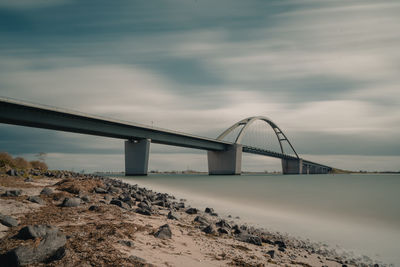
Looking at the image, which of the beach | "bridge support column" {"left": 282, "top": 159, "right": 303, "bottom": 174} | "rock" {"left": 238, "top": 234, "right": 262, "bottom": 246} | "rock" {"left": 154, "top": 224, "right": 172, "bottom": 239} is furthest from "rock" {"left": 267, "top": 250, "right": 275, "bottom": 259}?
"bridge support column" {"left": 282, "top": 159, "right": 303, "bottom": 174}

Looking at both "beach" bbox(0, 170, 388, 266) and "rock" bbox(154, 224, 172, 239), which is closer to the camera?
"beach" bbox(0, 170, 388, 266)

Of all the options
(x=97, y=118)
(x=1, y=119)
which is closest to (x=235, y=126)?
Result: (x=97, y=118)

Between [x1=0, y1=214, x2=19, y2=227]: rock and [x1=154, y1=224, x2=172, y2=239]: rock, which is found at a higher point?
[x1=0, y1=214, x2=19, y2=227]: rock

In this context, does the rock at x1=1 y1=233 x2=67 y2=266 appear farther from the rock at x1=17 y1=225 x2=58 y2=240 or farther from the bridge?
the bridge

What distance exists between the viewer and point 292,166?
142125mm

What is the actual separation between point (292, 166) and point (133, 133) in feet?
342

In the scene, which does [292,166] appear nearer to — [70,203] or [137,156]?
[137,156]

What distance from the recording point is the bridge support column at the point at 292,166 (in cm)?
13938

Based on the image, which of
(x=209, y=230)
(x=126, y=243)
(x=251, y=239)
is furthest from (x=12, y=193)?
(x=251, y=239)

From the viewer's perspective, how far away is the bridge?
1703 inches

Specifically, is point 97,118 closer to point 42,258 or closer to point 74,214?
point 74,214

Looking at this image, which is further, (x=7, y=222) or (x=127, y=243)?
(x=7, y=222)

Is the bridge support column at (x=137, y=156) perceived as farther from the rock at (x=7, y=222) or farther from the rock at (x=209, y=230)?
the rock at (x=7, y=222)

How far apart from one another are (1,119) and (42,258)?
47754 millimetres
